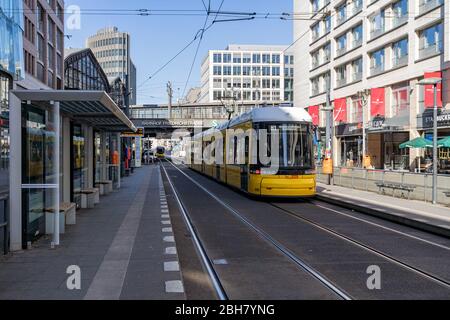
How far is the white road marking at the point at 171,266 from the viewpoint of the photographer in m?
7.54

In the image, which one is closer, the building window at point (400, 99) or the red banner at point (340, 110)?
the building window at point (400, 99)

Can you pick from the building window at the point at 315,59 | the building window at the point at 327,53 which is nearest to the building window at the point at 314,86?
the building window at the point at 315,59

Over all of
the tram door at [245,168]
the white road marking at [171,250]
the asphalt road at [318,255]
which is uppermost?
the tram door at [245,168]

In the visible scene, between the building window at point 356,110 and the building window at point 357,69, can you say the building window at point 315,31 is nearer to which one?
the building window at point 357,69

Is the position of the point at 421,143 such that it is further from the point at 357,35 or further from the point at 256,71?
the point at 256,71

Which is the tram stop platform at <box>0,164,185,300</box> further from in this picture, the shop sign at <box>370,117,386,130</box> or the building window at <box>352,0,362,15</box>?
the building window at <box>352,0,362,15</box>

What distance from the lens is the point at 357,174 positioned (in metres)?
22.4

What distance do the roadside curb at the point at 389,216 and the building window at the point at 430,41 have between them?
21325 mm

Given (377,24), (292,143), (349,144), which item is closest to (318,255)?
(292,143)

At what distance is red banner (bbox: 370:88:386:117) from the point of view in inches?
1692

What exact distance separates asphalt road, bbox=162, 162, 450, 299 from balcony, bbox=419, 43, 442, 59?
950 inches

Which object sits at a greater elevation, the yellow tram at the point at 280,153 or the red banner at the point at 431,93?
the red banner at the point at 431,93

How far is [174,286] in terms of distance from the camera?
6.55m
